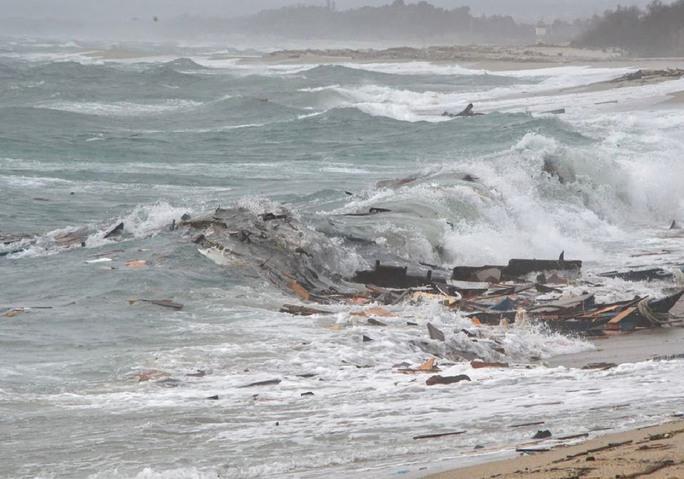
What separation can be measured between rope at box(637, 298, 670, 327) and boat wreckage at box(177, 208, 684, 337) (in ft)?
0.04

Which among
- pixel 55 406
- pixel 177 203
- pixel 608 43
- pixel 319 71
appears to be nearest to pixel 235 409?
pixel 55 406

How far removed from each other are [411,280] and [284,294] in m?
1.83

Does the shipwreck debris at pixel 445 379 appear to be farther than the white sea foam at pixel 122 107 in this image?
No

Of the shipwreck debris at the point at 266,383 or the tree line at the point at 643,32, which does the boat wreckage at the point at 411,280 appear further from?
the tree line at the point at 643,32

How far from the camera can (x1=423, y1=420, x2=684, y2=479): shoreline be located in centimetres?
601

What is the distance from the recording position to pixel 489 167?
24547mm

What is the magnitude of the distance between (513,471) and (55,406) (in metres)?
4.28

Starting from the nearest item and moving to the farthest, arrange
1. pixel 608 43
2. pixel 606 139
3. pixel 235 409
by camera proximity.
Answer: pixel 235 409 < pixel 606 139 < pixel 608 43

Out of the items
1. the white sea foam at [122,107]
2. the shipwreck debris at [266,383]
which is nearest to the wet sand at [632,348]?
the shipwreck debris at [266,383]

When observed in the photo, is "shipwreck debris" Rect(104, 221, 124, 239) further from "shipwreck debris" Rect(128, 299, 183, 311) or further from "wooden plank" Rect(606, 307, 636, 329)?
"wooden plank" Rect(606, 307, 636, 329)

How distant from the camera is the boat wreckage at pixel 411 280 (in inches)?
520

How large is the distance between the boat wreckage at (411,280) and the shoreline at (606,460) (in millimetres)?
5467

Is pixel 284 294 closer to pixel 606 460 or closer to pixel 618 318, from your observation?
pixel 618 318

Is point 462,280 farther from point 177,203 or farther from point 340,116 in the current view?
point 340,116
